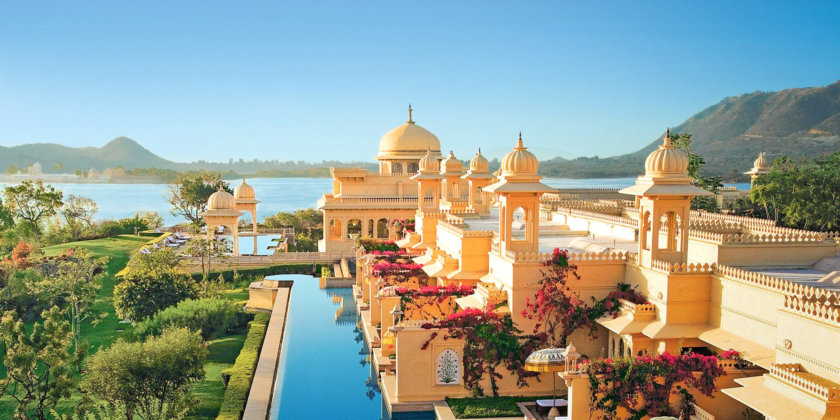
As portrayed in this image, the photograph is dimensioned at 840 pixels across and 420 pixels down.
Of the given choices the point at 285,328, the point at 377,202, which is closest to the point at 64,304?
the point at 285,328

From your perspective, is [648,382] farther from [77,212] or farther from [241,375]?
[77,212]

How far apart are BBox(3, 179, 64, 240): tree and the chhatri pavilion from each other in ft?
66.7

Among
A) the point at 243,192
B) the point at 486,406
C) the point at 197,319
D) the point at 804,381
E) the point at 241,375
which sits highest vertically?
the point at 243,192

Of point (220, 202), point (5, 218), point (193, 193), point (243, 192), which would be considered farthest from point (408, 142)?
point (5, 218)

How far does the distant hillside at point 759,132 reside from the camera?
212 feet

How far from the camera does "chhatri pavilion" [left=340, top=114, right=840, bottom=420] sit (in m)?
8.39

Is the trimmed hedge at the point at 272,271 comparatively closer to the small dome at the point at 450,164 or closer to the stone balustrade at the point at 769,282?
the small dome at the point at 450,164

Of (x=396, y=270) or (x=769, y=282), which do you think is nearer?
(x=769, y=282)

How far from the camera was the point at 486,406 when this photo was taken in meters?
11.6

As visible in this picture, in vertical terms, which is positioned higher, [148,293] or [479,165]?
[479,165]

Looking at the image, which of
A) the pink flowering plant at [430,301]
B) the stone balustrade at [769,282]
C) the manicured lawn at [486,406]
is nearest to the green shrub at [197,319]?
the pink flowering plant at [430,301]

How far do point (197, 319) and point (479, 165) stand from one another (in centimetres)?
968

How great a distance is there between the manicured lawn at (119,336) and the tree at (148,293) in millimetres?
594

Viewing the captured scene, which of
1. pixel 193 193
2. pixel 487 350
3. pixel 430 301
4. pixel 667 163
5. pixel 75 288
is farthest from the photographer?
pixel 193 193
